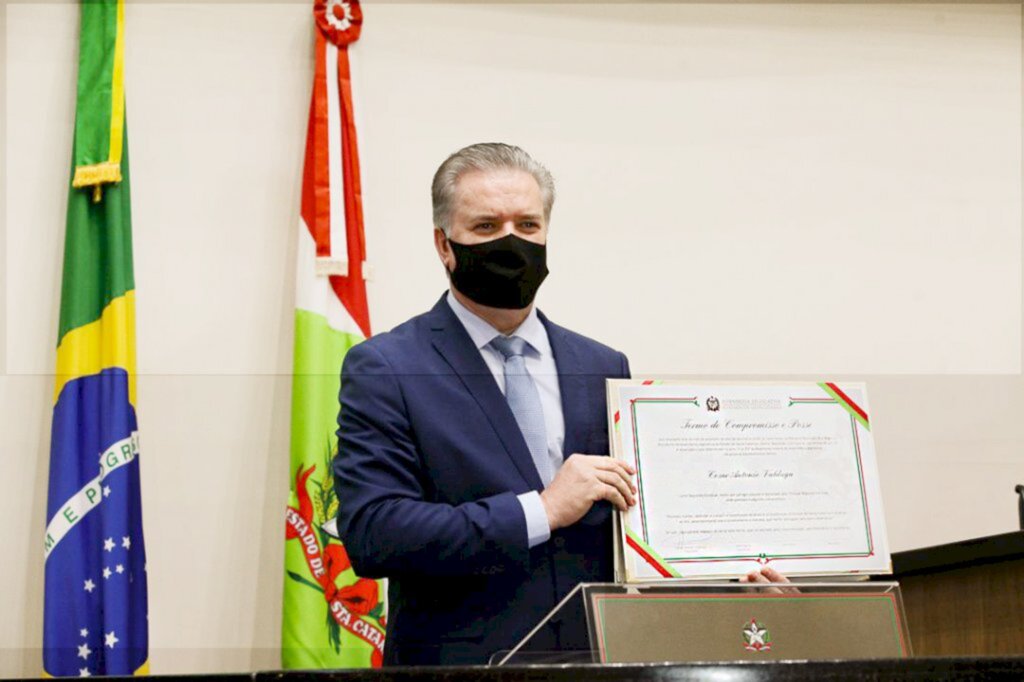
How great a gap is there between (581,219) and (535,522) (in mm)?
2508

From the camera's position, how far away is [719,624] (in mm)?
1601

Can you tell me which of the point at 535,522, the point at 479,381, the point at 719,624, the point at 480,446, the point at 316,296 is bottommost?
the point at 719,624

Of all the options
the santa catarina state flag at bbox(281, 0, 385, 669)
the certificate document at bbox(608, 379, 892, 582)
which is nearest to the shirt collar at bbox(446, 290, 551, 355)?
the certificate document at bbox(608, 379, 892, 582)

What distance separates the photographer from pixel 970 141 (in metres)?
4.56

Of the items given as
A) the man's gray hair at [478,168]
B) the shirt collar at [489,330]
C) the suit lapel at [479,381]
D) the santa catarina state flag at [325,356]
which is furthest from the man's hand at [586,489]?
the santa catarina state flag at [325,356]

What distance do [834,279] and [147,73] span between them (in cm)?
248

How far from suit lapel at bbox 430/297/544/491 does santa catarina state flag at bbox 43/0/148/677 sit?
165cm

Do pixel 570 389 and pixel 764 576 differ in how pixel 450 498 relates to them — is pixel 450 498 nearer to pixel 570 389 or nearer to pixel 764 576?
pixel 570 389

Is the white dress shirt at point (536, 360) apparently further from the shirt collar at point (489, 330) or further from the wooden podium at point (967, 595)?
the wooden podium at point (967, 595)

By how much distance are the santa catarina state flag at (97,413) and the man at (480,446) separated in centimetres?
163

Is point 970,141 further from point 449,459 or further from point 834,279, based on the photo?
point 449,459

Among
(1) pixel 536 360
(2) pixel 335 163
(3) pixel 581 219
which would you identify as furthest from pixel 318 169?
(1) pixel 536 360

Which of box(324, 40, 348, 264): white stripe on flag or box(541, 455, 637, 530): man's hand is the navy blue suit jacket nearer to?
box(541, 455, 637, 530): man's hand

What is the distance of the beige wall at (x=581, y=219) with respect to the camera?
3.76m
